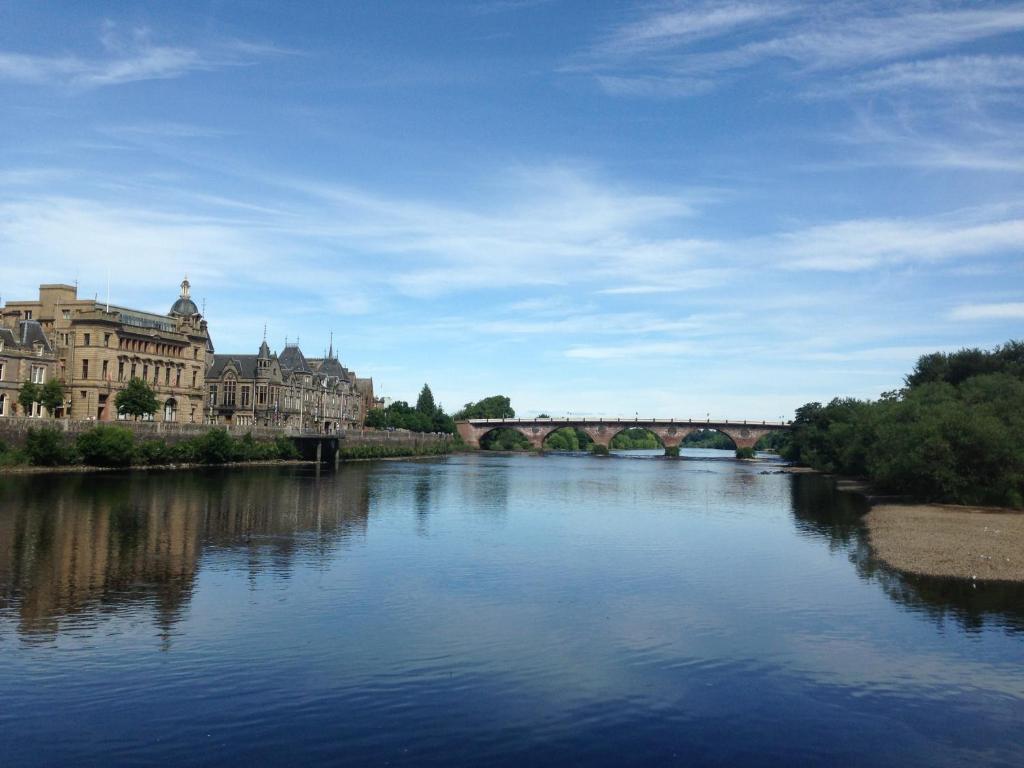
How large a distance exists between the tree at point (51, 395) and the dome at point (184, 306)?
42995mm

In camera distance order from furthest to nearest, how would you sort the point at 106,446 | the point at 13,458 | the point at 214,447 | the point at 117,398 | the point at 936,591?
the point at 214,447 → the point at 117,398 → the point at 106,446 → the point at 13,458 → the point at 936,591

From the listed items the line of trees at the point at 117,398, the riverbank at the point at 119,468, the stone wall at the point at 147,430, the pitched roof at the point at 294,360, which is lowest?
the riverbank at the point at 119,468

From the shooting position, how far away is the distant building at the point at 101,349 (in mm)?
115625

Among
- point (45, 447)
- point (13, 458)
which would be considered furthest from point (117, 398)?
point (13, 458)

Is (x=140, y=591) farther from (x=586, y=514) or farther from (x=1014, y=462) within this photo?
(x=1014, y=462)

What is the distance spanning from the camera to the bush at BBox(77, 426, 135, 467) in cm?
9431

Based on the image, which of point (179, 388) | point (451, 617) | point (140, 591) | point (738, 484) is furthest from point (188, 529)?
point (179, 388)

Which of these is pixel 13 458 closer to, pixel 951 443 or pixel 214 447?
pixel 214 447

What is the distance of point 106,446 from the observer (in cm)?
9462

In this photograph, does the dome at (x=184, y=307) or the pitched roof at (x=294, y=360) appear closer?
the dome at (x=184, y=307)

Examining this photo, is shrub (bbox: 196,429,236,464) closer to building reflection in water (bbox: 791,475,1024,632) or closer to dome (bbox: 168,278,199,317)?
dome (bbox: 168,278,199,317)

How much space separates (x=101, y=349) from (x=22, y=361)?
33.2 feet

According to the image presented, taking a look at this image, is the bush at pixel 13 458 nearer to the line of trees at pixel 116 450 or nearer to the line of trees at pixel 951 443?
the line of trees at pixel 116 450

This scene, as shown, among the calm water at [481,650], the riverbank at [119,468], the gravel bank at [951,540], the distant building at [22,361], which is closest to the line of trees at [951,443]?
the gravel bank at [951,540]
